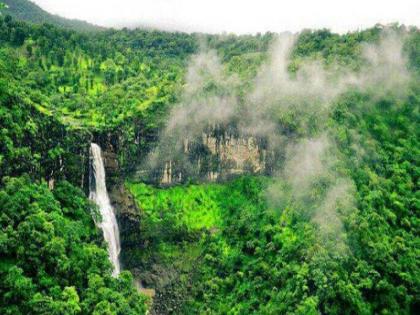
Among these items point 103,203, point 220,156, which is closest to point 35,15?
point 220,156

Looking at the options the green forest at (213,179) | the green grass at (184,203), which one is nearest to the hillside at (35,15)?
the green forest at (213,179)

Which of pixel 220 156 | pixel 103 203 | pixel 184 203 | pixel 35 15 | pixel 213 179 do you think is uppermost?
pixel 35 15

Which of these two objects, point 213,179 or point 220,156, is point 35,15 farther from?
point 213,179

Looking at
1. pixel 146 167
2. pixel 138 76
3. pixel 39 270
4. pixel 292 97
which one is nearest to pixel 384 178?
pixel 292 97

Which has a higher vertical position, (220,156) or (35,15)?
(35,15)

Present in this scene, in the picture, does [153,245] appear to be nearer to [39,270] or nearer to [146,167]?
[146,167]

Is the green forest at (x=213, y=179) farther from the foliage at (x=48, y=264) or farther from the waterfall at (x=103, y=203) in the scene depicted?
the waterfall at (x=103, y=203)

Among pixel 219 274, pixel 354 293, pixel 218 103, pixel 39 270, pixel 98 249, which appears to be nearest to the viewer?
pixel 39 270
